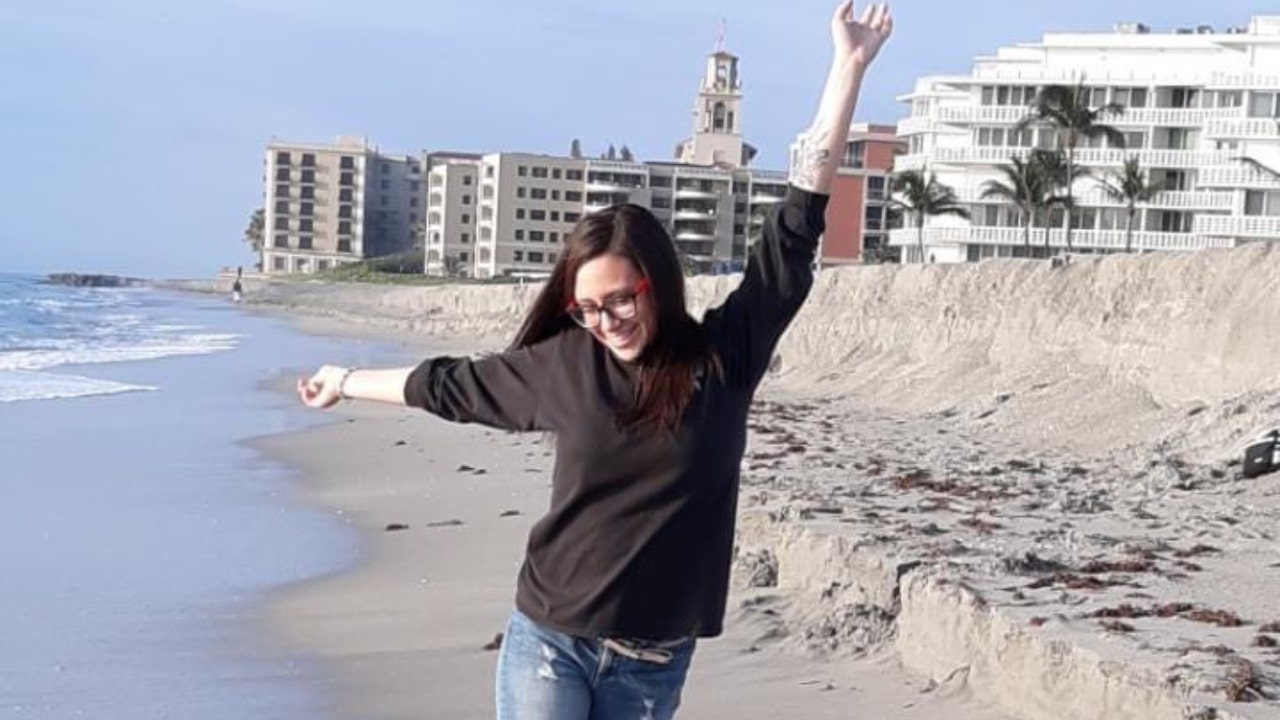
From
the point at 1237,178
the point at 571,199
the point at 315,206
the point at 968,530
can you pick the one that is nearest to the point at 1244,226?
the point at 1237,178

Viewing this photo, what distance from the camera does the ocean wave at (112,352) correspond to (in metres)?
34.1

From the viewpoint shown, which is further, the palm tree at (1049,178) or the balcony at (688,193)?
the balcony at (688,193)

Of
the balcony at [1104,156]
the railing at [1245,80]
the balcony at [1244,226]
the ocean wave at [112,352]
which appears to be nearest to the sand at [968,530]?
the ocean wave at [112,352]

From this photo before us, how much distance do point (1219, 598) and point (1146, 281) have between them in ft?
50.0

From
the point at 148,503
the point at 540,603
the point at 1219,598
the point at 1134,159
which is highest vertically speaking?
the point at 1134,159

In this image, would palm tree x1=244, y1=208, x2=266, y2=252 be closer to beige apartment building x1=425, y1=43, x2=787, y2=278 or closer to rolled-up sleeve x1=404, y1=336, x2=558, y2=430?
beige apartment building x1=425, y1=43, x2=787, y2=278

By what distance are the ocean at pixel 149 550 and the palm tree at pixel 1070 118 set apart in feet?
118

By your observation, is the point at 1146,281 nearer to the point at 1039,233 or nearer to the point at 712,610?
the point at 712,610

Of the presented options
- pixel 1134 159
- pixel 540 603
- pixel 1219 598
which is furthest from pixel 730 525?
pixel 1134 159

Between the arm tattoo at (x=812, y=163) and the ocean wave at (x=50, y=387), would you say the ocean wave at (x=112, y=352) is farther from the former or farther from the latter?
the arm tattoo at (x=812, y=163)

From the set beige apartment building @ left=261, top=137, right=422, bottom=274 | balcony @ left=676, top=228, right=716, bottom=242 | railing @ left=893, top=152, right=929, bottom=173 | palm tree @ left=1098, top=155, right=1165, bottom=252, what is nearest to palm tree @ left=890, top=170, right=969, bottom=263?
→ railing @ left=893, top=152, right=929, bottom=173

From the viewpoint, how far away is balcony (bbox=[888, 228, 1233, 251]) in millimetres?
55969

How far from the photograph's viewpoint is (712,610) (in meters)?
3.13

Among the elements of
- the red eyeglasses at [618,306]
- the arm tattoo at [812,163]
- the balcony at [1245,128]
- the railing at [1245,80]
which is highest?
the railing at [1245,80]
